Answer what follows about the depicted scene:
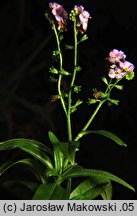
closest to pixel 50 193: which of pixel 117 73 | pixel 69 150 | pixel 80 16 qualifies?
pixel 69 150

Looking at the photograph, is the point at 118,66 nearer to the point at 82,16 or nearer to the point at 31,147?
the point at 82,16

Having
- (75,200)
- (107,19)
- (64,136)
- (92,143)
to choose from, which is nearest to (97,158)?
(92,143)

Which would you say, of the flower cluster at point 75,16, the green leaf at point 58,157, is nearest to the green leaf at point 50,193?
the green leaf at point 58,157

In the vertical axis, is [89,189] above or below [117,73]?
below

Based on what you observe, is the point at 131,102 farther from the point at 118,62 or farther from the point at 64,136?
the point at 118,62

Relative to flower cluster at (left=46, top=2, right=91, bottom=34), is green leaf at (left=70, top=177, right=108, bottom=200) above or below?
below

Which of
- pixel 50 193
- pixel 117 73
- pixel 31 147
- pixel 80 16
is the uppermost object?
pixel 80 16

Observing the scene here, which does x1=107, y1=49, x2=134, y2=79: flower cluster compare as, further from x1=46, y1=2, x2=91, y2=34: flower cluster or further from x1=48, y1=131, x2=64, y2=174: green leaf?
x1=48, y1=131, x2=64, y2=174: green leaf

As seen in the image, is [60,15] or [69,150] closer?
[69,150]

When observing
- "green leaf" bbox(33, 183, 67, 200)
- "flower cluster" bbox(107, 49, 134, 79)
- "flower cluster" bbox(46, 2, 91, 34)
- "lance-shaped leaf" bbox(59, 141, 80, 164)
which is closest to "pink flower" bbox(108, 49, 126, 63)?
"flower cluster" bbox(107, 49, 134, 79)
